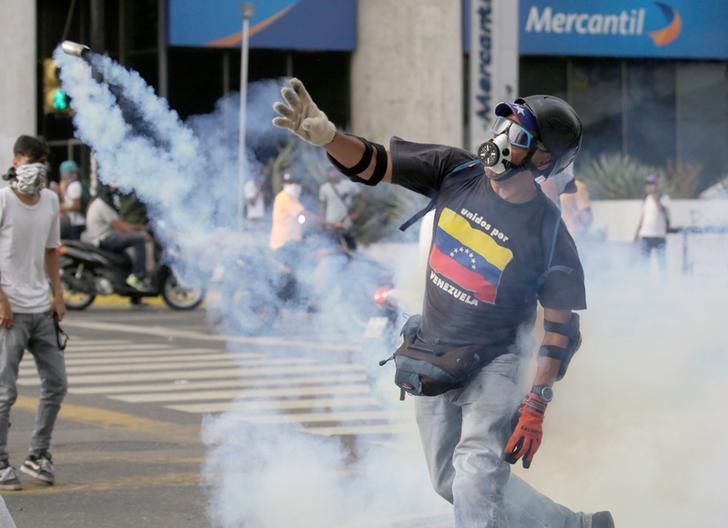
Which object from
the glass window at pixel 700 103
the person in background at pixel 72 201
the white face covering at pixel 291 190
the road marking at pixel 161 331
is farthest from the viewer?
the glass window at pixel 700 103

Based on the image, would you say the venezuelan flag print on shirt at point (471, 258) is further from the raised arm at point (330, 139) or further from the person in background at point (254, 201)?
the person in background at point (254, 201)

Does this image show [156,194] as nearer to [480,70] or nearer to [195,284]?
[195,284]

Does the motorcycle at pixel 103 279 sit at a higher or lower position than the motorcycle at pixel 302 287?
lower

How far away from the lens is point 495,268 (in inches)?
199

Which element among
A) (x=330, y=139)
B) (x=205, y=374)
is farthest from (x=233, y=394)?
(x=330, y=139)

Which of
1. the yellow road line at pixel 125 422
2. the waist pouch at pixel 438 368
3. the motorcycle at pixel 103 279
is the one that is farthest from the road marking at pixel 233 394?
the motorcycle at pixel 103 279

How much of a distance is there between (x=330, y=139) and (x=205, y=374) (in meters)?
7.66

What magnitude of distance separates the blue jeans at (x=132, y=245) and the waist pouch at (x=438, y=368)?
43.0 feet

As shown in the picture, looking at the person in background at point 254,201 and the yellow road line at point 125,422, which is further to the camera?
the yellow road line at point 125,422

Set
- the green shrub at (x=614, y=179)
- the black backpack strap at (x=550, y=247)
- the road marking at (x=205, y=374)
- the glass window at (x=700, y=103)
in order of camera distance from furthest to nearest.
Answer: the glass window at (x=700, y=103), the green shrub at (x=614, y=179), the road marking at (x=205, y=374), the black backpack strap at (x=550, y=247)

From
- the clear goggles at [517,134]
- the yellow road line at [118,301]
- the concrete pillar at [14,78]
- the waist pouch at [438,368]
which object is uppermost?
the concrete pillar at [14,78]

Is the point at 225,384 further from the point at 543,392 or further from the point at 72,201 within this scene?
the point at 72,201

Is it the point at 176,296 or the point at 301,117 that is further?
the point at 176,296

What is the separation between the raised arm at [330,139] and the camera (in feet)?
16.3
